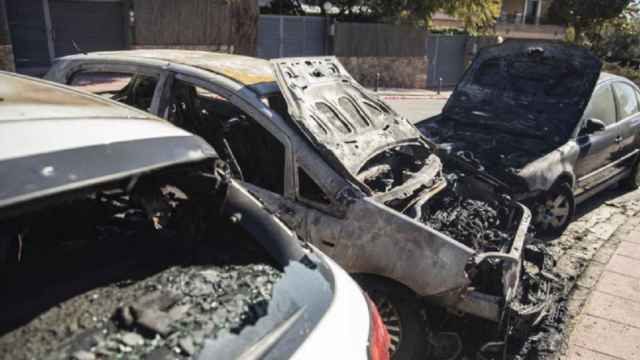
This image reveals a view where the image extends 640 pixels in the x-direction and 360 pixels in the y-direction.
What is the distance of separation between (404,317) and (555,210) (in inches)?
141

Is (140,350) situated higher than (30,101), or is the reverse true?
(30,101)

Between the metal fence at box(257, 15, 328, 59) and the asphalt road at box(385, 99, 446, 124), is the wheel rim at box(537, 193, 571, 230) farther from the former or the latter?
the metal fence at box(257, 15, 328, 59)

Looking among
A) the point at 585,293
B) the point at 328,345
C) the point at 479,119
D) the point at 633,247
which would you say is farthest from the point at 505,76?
the point at 328,345

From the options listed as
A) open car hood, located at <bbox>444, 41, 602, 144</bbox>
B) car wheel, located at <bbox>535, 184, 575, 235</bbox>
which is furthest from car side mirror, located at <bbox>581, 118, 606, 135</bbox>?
car wheel, located at <bbox>535, 184, 575, 235</bbox>

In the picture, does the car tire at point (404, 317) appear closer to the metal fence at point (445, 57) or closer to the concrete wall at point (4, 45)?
the concrete wall at point (4, 45)

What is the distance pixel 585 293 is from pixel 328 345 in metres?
4.09

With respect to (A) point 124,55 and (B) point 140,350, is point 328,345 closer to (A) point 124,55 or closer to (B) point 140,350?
(B) point 140,350

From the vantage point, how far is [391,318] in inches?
142

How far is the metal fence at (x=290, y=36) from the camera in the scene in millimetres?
20156

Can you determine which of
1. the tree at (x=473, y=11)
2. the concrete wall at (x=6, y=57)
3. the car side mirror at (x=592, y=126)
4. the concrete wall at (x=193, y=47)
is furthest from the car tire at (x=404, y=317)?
the tree at (x=473, y=11)

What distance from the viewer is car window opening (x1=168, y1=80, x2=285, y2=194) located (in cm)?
423

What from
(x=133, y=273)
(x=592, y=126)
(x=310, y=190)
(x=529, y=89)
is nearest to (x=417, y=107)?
(x=529, y=89)

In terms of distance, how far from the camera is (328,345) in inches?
74.8

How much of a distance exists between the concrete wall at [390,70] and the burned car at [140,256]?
19.1 meters
